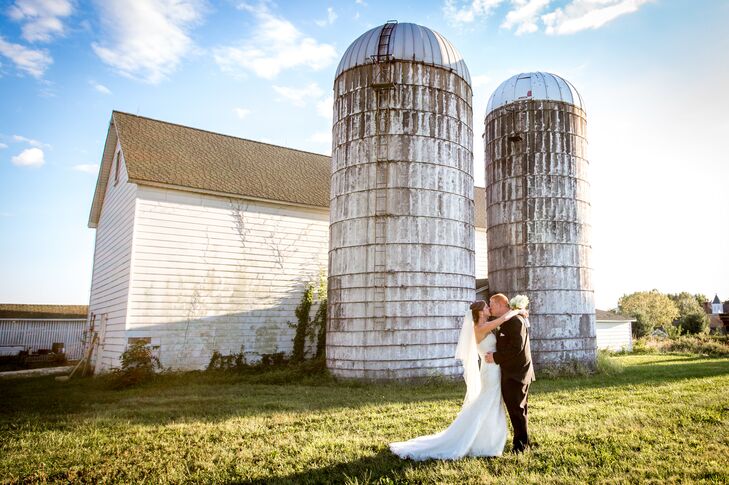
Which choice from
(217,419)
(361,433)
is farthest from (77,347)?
(361,433)

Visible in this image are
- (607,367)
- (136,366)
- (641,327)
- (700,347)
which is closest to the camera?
(136,366)

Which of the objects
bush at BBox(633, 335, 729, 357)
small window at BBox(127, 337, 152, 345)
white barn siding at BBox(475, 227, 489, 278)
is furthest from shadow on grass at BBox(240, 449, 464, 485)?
bush at BBox(633, 335, 729, 357)

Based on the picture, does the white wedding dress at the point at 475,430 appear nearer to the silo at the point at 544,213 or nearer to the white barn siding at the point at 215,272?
the silo at the point at 544,213

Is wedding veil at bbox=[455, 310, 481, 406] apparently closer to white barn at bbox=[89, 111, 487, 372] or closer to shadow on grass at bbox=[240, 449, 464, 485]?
shadow on grass at bbox=[240, 449, 464, 485]

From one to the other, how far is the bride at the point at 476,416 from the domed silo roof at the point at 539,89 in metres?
11.9

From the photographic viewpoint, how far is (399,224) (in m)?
12.8

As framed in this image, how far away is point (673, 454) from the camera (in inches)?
218

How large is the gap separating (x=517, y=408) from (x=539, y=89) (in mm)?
13061

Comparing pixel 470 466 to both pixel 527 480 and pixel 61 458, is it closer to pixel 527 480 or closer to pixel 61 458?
pixel 527 480

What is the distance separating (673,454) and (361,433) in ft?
12.4

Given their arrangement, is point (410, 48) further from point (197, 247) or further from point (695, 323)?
point (695, 323)

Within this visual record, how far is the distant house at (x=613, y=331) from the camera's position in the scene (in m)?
28.7

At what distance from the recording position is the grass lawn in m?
5.14

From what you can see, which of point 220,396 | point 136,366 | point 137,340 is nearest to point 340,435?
point 220,396
